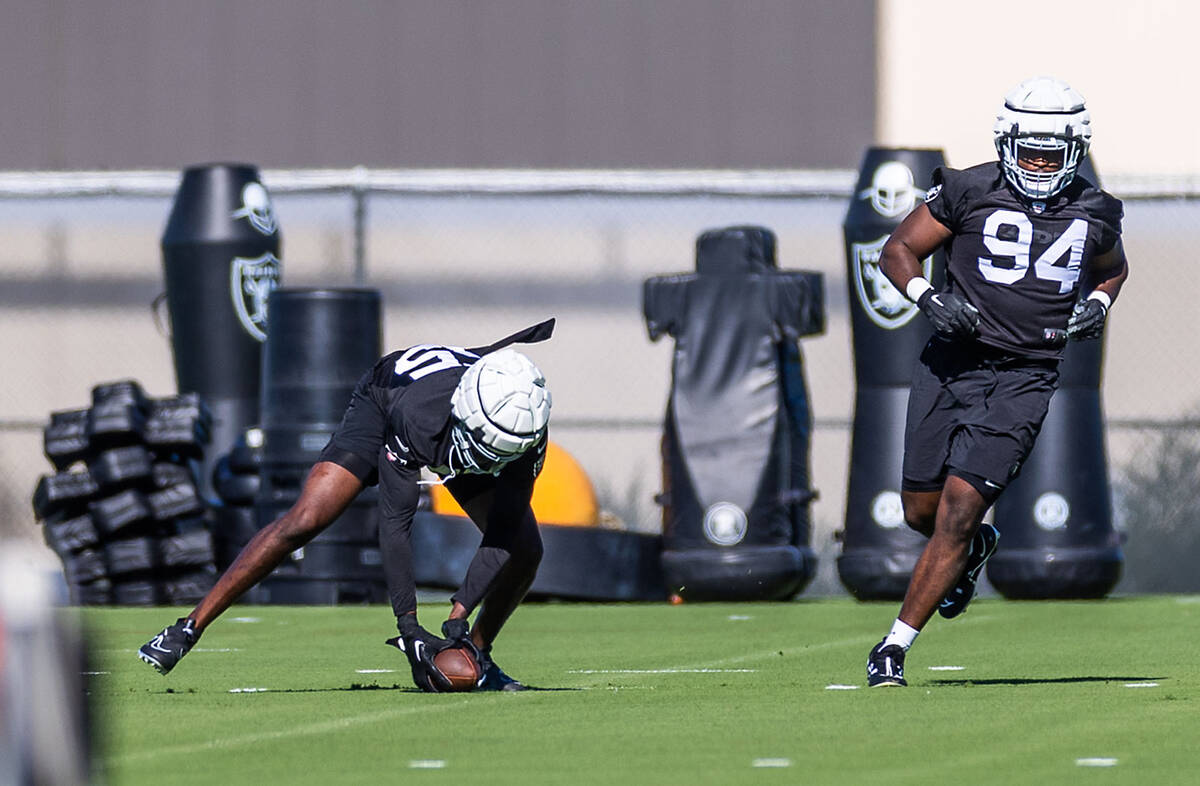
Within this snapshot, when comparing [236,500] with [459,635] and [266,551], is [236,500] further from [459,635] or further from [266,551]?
[459,635]

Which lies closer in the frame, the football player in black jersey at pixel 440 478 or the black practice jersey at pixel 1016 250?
the football player in black jersey at pixel 440 478

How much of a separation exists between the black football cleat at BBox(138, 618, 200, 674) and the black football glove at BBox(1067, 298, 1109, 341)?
10.4ft

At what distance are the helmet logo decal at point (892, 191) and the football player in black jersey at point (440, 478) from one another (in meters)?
5.60

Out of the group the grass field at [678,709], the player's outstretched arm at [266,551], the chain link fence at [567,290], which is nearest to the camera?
the grass field at [678,709]

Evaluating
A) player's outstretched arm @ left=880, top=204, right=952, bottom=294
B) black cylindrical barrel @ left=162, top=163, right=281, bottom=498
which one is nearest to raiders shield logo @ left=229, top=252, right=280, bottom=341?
black cylindrical barrel @ left=162, top=163, right=281, bottom=498

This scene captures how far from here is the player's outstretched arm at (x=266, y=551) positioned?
780cm

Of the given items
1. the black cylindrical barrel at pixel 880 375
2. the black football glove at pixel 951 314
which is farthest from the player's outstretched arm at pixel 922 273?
the black cylindrical barrel at pixel 880 375

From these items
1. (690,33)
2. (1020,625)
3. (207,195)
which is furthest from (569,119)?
(1020,625)

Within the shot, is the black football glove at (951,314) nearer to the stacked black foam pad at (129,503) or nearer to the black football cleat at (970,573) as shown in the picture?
the black football cleat at (970,573)

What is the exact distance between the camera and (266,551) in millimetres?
7848

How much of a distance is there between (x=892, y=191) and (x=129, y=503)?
4908 mm

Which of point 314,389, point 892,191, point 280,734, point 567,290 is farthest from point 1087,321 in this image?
point 567,290

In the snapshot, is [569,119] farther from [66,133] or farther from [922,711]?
[922,711]

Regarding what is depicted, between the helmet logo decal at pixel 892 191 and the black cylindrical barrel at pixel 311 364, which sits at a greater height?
the helmet logo decal at pixel 892 191
